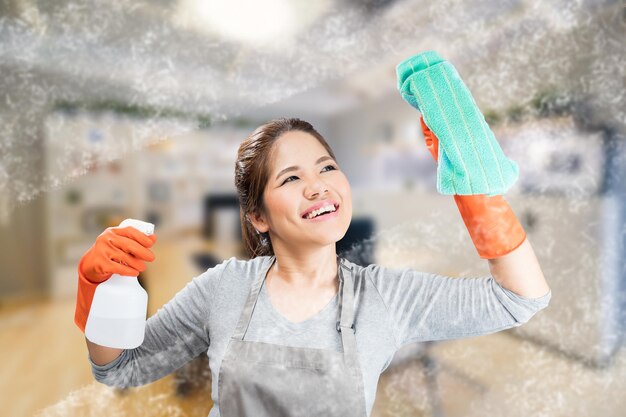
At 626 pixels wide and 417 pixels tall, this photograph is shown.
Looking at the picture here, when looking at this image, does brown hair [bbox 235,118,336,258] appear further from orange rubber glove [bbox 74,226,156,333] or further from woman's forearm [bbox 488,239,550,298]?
woman's forearm [bbox 488,239,550,298]

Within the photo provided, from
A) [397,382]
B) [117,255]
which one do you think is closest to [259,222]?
[117,255]

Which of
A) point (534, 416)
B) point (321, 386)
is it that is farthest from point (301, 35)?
point (534, 416)

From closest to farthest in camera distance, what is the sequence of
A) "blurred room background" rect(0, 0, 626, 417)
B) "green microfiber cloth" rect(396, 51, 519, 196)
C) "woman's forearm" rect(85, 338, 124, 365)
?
"green microfiber cloth" rect(396, 51, 519, 196)
"woman's forearm" rect(85, 338, 124, 365)
"blurred room background" rect(0, 0, 626, 417)

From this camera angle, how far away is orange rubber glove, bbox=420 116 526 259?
0.67 meters

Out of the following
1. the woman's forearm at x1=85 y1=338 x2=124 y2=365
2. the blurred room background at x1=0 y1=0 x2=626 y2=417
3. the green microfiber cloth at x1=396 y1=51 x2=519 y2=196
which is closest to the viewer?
the green microfiber cloth at x1=396 y1=51 x2=519 y2=196

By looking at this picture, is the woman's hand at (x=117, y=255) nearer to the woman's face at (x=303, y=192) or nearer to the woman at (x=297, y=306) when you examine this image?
the woman at (x=297, y=306)

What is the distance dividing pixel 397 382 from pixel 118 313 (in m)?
0.68

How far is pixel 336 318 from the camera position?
793 mm

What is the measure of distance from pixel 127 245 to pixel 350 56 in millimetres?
663

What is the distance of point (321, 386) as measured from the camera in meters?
0.75

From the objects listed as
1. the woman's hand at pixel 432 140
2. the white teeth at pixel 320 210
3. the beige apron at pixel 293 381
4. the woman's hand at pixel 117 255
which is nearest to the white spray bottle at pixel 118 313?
the woman's hand at pixel 117 255

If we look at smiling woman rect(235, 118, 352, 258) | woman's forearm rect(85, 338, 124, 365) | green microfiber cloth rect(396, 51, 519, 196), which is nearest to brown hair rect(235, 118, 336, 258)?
smiling woman rect(235, 118, 352, 258)

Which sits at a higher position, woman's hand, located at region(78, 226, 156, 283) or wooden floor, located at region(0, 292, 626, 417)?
woman's hand, located at region(78, 226, 156, 283)

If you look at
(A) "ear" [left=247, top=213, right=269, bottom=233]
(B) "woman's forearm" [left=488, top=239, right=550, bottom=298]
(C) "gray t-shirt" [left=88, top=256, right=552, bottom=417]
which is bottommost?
(C) "gray t-shirt" [left=88, top=256, right=552, bottom=417]
